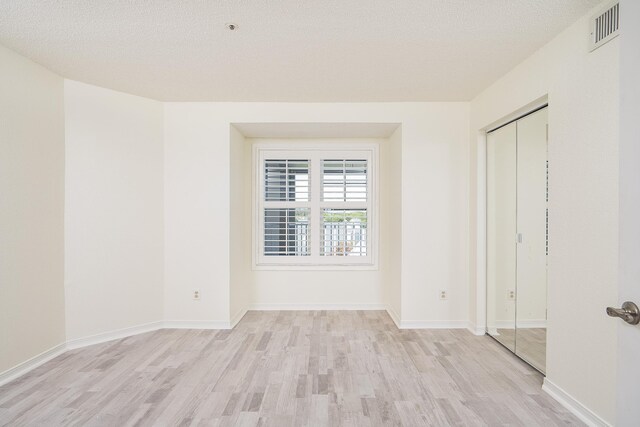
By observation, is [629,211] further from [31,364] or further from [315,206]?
[31,364]

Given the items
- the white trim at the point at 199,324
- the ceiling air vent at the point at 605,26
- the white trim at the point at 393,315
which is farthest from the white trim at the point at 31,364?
the ceiling air vent at the point at 605,26

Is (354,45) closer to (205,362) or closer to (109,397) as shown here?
(205,362)

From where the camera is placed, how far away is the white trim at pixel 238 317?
11.9 ft

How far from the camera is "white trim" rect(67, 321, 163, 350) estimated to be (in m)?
3.02

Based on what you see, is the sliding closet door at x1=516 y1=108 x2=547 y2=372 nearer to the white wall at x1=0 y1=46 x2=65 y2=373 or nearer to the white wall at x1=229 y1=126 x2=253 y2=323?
the white wall at x1=229 y1=126 x2=253 y2=323

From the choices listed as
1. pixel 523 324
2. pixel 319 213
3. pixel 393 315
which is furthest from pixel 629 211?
pixel 319 213

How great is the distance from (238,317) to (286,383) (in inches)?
65.1

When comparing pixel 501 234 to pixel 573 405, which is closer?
pixel 573 405

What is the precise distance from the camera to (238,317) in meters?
3.85

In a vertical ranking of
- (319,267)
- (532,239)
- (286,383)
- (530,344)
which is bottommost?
(286,383)

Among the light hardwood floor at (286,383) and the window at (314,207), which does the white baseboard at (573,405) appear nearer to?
the light hardwood floor at (286,383)

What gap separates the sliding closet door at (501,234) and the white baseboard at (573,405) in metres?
0.63

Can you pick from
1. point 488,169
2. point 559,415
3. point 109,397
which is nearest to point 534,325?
point 559,415

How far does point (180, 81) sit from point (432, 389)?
339 centimetres
